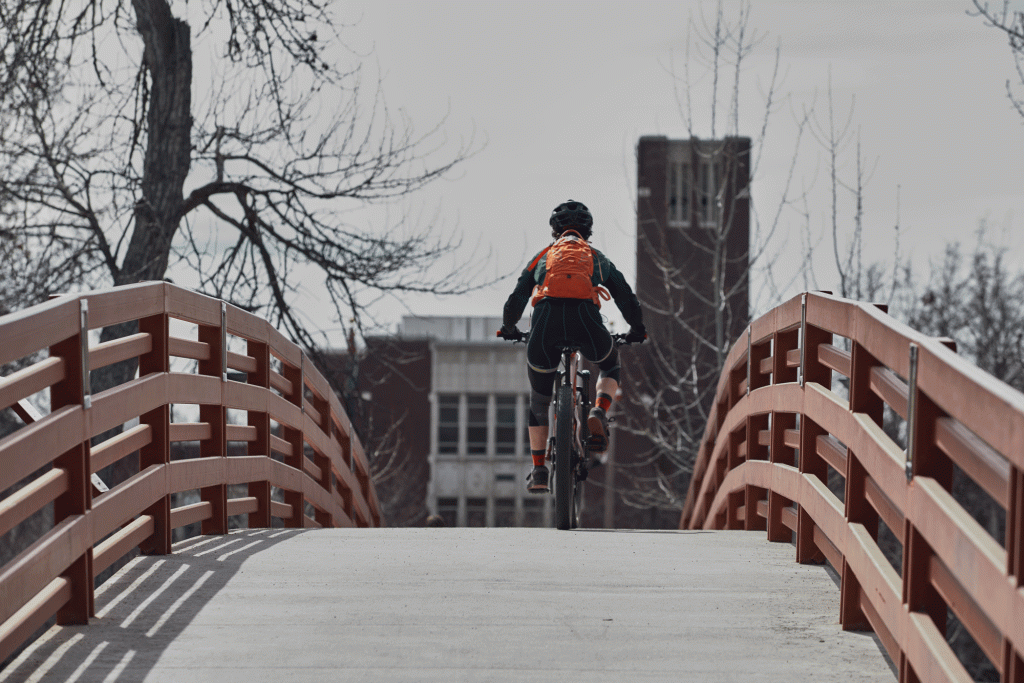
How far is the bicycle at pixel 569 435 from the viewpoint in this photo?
26.0 feet

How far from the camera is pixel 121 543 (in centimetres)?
511

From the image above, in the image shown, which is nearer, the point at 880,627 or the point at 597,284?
the point at 880,627

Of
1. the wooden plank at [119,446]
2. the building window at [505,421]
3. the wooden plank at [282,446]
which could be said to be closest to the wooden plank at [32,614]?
the wooden plank at [119,446]

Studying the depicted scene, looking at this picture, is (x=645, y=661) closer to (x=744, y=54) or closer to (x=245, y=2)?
(x=245, y=2)

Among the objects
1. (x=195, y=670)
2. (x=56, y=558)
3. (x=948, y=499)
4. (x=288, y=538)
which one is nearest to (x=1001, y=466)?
(x=948, y=499)

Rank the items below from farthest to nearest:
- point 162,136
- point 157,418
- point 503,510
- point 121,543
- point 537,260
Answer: point 503,510, point 162,136, point 537,260, point 157,418, point 121,543

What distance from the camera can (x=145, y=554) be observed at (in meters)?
5.79

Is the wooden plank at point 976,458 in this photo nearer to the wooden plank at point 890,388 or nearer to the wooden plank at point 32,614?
the wooden plank at point 890,388

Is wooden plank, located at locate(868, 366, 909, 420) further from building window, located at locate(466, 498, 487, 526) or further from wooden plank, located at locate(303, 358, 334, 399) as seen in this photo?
building window, located at locate(466, 498, 487, 526)

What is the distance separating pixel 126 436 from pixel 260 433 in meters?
2.42

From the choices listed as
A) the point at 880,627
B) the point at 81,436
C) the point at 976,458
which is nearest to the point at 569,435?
the point at 880,627

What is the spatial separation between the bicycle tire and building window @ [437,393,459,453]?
126 ft

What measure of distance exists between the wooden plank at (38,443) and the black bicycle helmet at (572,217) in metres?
4.50

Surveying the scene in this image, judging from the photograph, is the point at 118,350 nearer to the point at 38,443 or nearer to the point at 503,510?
the point at 38,443
